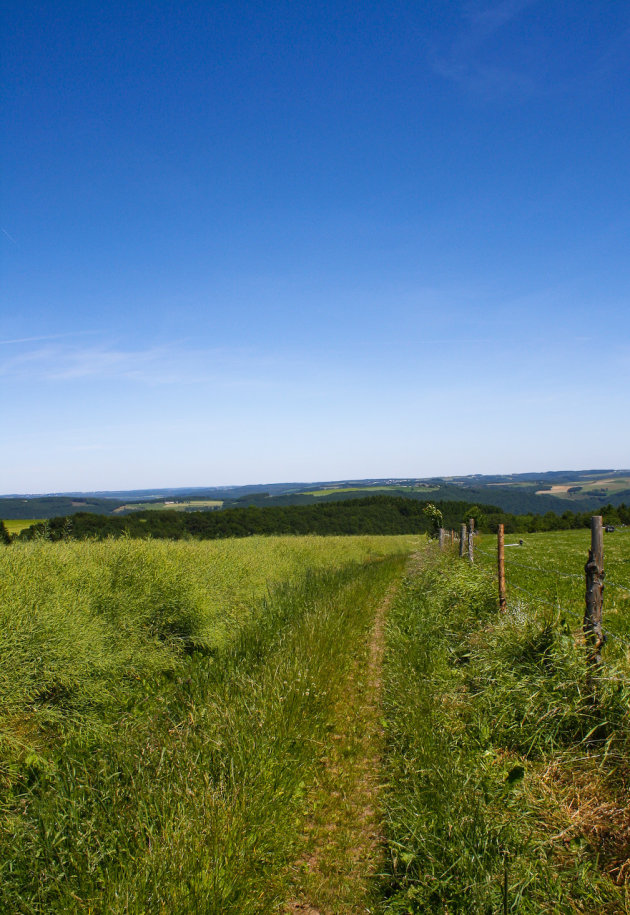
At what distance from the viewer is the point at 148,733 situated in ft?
15.9

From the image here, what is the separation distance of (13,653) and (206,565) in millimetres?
7021

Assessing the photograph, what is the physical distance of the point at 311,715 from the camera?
5.11 m

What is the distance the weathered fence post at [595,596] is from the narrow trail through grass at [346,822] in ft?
8.26

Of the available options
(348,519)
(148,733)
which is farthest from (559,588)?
(348,519)

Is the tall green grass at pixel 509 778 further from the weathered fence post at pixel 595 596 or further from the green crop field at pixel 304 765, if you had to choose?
the weathered fence post at pixel 595 596

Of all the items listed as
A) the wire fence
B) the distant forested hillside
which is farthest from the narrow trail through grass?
the distant forested hillside

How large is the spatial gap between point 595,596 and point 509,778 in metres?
2.62

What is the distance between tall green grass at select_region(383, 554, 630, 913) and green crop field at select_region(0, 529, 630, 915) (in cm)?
2

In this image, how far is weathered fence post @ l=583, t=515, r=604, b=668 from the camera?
4.97 metres

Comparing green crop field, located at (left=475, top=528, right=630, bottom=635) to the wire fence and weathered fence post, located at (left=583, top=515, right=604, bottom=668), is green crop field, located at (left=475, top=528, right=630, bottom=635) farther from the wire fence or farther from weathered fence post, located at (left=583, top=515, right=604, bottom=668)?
weathered fence post, located at (left=583, top=515, right=604, bottom=668)

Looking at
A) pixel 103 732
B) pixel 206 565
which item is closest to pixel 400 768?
pixel 103 732

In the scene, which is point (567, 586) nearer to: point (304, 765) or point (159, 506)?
point (304, 765)

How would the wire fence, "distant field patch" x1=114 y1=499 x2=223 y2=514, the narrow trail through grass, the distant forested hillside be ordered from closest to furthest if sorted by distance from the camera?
1. the narrow trail through grass
2. the wire fence
3. the distant forested hillside
4. "distant field patch" x1=114 y1=499 x2=223 y2=514

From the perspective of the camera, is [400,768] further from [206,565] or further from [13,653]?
[206,565]
